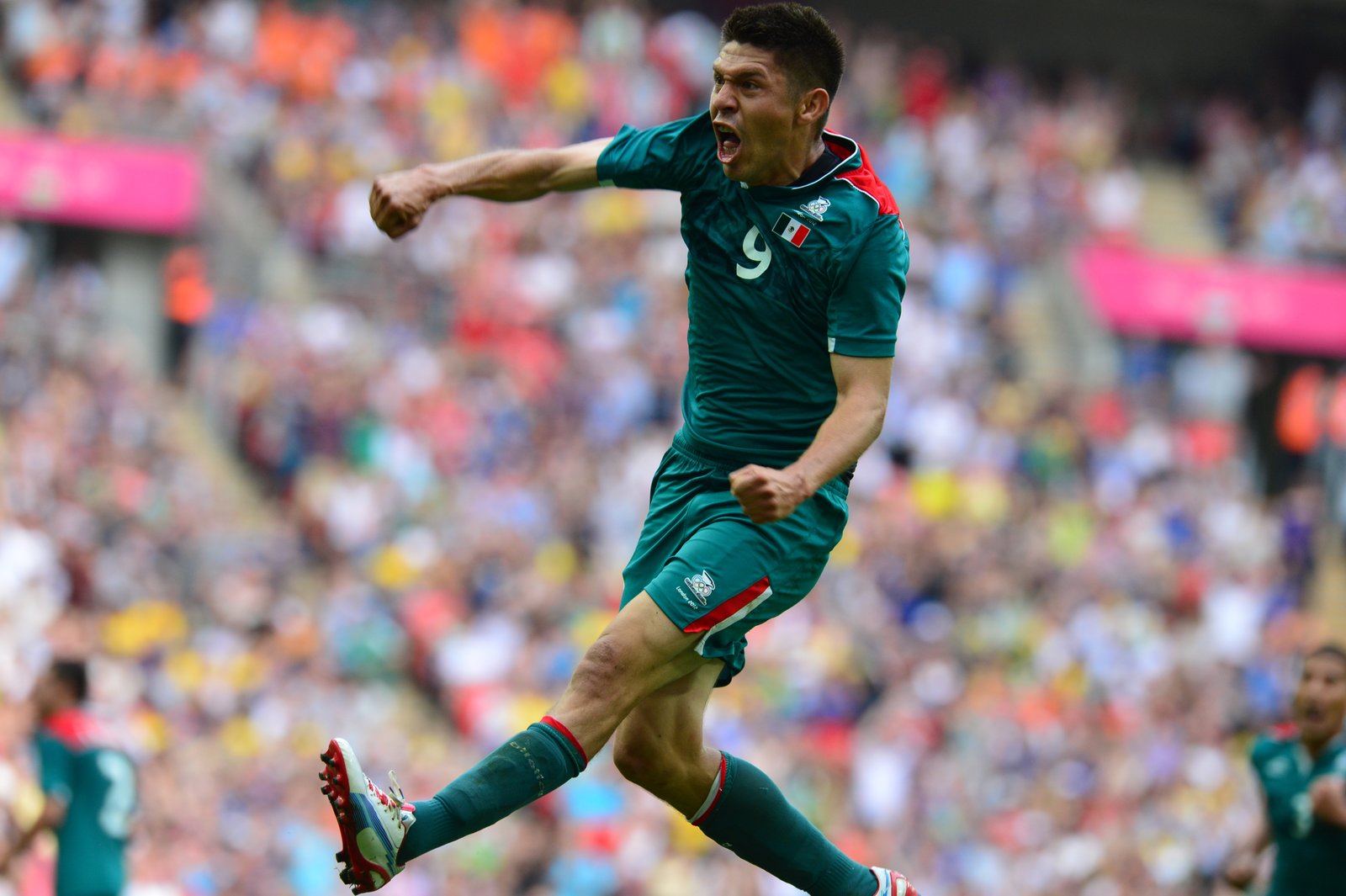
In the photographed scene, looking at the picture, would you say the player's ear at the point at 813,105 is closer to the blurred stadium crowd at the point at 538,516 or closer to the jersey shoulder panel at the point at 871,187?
the jersey shoulder panel at the point at 871,187

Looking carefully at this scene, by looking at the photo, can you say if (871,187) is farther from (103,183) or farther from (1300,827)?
(103,183)

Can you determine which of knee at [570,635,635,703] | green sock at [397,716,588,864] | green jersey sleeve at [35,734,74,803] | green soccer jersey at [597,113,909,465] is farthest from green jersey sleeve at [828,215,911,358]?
green jersey sleeve at [35,734,74,803]

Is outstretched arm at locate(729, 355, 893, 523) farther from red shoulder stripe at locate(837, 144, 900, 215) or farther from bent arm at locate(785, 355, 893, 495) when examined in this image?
red shoulder stripe at locate(837, 144, 900, 215)

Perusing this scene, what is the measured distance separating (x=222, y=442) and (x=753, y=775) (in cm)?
1120

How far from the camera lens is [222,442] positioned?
15.9m

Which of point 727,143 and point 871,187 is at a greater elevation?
point 727,143

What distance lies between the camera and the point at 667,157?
534 centimetres

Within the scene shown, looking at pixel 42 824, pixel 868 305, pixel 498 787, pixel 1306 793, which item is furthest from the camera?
pixel 42 824

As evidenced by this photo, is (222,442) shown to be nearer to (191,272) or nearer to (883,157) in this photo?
(191,272)

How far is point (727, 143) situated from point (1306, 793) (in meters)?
3.72

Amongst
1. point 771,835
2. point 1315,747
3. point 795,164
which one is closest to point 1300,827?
point 1315,747

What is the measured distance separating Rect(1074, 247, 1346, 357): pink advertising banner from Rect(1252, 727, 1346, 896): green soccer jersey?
14553mm

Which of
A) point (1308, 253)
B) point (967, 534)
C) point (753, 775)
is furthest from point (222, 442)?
point (1308, 253)

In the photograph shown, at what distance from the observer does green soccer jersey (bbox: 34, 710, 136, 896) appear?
7.88 metres
